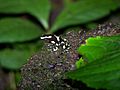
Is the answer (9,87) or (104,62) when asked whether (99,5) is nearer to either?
(104,62)

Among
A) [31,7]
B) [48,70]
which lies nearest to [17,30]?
[31,7]

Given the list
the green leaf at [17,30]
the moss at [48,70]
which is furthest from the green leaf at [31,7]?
the moss at [48,70]

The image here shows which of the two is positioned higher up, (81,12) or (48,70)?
(81,12)

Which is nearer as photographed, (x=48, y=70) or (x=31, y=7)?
(x=31, y=7)

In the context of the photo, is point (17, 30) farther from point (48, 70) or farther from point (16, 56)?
point (48, 70)

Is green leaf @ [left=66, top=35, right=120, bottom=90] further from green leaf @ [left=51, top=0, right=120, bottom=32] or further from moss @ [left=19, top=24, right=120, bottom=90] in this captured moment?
moss @ [left=19, top=24, right=120, bottom=90]

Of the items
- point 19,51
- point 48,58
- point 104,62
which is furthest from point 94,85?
point 48,58

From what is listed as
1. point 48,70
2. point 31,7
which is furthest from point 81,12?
point 48,70
